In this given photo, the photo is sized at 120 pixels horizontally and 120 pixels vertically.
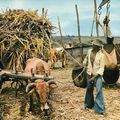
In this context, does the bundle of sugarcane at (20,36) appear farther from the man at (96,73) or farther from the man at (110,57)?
the man at (110,57)

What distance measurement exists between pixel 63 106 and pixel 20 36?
2357mm

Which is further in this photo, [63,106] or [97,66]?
[63,106]

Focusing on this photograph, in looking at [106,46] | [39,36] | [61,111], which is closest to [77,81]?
[106,46]

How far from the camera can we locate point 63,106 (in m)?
10.7

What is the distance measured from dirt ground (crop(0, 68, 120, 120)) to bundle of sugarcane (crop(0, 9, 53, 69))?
1046 millimetres

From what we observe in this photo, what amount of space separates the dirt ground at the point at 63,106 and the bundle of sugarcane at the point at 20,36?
41.2 inches

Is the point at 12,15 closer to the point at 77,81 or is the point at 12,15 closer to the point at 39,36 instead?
the point at 39,36

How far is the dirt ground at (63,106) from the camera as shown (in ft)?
32.1

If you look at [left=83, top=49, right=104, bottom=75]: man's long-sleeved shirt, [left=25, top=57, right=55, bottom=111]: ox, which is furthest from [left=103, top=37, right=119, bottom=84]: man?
[left=25, top=57, right=55, bottom=111]: ox

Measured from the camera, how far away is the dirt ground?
Result: 9.78 metres

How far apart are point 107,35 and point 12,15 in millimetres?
4005

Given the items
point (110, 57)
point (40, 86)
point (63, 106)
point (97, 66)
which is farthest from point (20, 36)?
point (110, 57)

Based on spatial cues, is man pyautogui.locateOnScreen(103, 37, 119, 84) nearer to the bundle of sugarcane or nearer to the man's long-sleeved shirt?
the bundle of sugarcane

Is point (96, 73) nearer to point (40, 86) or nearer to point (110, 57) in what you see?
point (40, 86)
